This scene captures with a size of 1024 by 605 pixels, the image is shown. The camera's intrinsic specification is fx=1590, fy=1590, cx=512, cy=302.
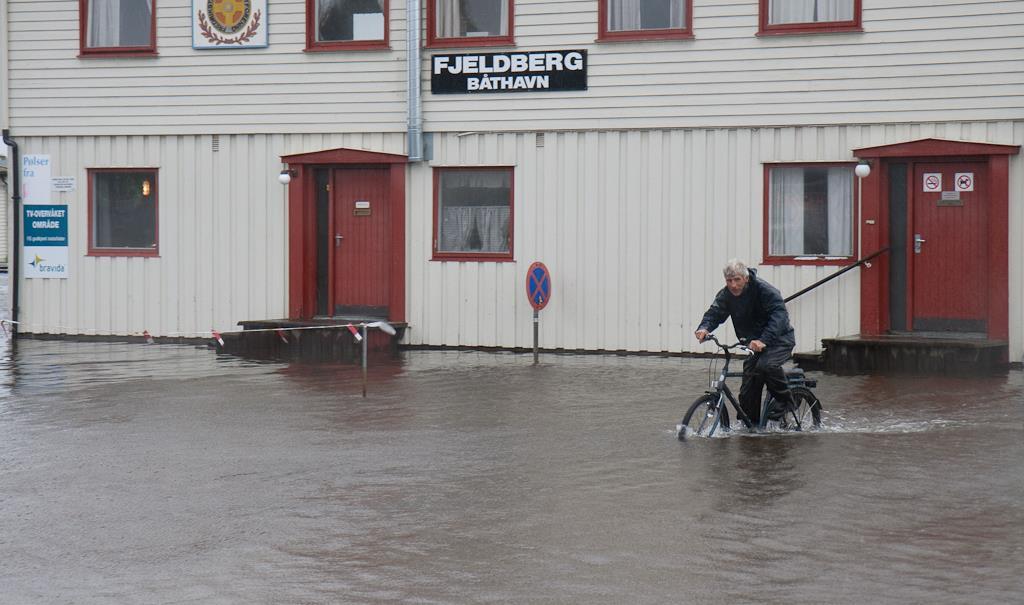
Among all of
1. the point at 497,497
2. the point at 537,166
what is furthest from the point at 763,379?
the point at 537,166

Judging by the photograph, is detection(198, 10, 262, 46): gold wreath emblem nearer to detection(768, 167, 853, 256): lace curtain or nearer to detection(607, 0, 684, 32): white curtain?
detection(607, 0, 684, 32): white curtain

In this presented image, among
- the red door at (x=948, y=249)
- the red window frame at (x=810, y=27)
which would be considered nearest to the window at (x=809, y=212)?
the red door at (x=948, y=249)

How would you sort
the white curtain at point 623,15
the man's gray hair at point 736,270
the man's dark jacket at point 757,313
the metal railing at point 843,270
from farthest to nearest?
the white curtain at point 623,15 → the metal railing at point 843,270 → the man's dark jacket at point 757,313 → the man's gray hair at point 736,270

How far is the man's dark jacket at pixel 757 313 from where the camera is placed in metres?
12.4

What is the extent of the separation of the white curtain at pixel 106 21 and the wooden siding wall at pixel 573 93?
9.5 inches

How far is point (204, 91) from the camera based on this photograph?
2136 cm

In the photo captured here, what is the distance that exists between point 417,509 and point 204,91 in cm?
1319

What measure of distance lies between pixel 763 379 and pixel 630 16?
8.39m

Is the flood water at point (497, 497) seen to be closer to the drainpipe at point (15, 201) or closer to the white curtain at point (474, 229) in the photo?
the white curtain at point (474, 229)

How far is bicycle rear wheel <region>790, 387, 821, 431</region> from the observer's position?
1259 centimetres

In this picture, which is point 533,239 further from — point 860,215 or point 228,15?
point 228,15

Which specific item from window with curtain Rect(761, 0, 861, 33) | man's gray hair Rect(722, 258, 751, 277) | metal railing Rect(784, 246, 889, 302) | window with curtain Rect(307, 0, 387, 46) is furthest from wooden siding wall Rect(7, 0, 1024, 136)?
man's gray hair Rect(722, 258, 751, 277)

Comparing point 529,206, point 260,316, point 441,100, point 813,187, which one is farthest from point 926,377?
point 260,316

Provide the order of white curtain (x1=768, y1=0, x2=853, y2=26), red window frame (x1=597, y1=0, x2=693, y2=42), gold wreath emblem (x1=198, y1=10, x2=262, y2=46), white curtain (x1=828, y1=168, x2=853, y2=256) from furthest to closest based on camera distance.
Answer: gold wreath emblem (x1=198, y1=10, x2=262, y2=46) < red window frame (x1=597, y1=0, x2=693, y2=42) < white curtain (x1=828, y1=168, x2=853, y2=256) < white curtain (x1=768, y1=0, x2=853, y2=26)
